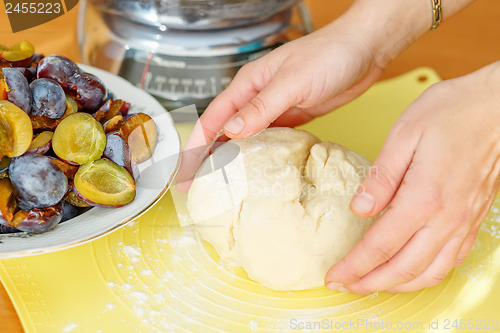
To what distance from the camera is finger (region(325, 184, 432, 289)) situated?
0.69 metres

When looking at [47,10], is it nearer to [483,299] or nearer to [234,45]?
[234,45]

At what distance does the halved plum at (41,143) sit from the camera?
71 centimetres

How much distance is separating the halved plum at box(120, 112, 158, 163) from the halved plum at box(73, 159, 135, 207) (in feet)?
0.24

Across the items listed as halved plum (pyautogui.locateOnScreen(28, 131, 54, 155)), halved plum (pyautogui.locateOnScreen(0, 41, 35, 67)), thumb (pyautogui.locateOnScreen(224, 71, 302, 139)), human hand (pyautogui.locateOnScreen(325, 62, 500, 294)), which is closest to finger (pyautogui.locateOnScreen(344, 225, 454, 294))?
human hand (pyautogui.locateOnScreen(325, 62, 500, 294))

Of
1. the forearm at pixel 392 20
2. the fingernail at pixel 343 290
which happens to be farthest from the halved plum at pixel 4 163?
the forearm at pixel 392 20

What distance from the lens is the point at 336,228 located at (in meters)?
0.79

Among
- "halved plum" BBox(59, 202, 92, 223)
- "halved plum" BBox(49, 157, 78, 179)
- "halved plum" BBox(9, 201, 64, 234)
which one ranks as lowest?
"halved plum" BBox(59, 202, 92, 223)

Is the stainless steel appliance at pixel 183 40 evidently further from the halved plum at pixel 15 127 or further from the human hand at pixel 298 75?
the halved plum at pixel 15 127

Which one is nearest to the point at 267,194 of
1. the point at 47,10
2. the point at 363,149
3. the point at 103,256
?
the point at 103,256

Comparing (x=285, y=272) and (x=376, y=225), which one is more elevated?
(x=376, y=225)

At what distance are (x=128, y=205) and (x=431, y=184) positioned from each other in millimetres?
415

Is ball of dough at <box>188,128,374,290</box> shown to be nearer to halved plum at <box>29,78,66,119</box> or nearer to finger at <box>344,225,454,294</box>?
finger at <box>344,225,454,294</box>

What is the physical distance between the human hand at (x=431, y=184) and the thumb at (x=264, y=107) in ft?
0.64

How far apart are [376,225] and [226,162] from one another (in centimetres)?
27
